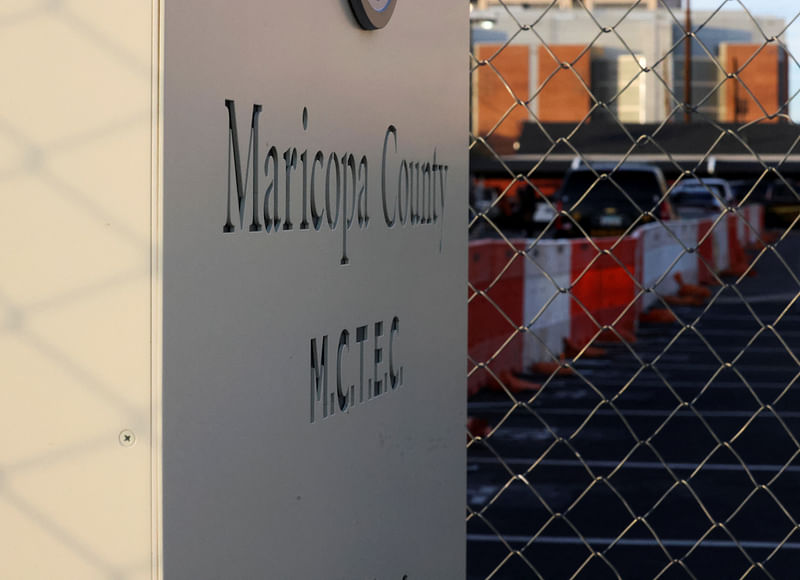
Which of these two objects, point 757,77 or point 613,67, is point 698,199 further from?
point 757,77

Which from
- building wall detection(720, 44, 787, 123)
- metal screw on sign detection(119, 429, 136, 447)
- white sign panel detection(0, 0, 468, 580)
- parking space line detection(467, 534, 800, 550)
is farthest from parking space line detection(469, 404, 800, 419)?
building wall detection(720, 44, 787, 123)

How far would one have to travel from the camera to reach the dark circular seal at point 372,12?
6.02 feet

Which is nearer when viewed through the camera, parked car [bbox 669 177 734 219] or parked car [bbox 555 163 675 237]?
parked car [bbox 555 163 675 237]

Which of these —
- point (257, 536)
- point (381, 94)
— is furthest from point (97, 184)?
point (381, 94)

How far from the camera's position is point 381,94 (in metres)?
2.00

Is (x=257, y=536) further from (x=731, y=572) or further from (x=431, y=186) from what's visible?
(x=731, y=572)

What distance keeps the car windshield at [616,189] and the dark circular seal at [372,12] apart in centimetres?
1853

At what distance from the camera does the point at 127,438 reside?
1288 mm

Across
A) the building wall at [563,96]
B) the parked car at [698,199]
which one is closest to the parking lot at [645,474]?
the parked car at [698,199]

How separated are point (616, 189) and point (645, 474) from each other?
14.5 m

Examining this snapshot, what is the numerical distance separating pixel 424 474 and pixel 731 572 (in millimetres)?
2837

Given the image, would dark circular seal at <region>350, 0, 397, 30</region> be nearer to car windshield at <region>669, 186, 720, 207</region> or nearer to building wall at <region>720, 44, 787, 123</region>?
car windshield at <region>669, 186, 720, 207</region>

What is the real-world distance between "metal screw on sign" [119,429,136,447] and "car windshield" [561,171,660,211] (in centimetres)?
1928

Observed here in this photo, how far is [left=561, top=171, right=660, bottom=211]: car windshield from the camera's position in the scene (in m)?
20.5
